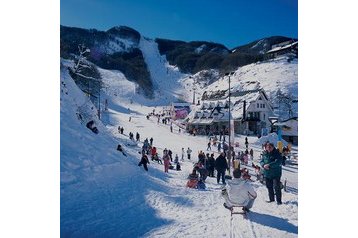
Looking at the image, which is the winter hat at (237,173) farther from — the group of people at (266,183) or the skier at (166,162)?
the skier at (166,162)

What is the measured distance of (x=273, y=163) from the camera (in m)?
5.00

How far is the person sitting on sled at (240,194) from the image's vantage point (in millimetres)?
4527

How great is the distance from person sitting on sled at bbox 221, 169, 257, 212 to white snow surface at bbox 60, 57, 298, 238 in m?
0.14

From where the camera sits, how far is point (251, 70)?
5.73m

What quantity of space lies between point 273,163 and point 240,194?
712 mm

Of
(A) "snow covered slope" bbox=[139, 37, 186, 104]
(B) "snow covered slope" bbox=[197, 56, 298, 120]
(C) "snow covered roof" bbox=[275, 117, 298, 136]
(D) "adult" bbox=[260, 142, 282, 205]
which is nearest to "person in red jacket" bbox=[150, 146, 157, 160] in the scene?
(A) "snow covered slope" bbox=[139, 37, 186, 104]

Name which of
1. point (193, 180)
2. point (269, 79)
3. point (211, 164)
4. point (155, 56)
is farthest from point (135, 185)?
point (269, 79)

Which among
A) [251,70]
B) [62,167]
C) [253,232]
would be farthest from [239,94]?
[62,167]

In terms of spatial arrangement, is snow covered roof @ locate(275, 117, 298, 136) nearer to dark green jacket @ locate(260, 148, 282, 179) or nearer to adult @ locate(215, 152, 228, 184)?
dark green jacket @ locate(260, 148, 282, 179)

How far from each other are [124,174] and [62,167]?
38.3 inches

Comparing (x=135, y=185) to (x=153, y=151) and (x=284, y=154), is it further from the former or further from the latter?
(x=284, y=154)

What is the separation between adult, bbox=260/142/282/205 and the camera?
Answer: 4.96m

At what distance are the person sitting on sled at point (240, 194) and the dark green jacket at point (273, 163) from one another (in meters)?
0.54
